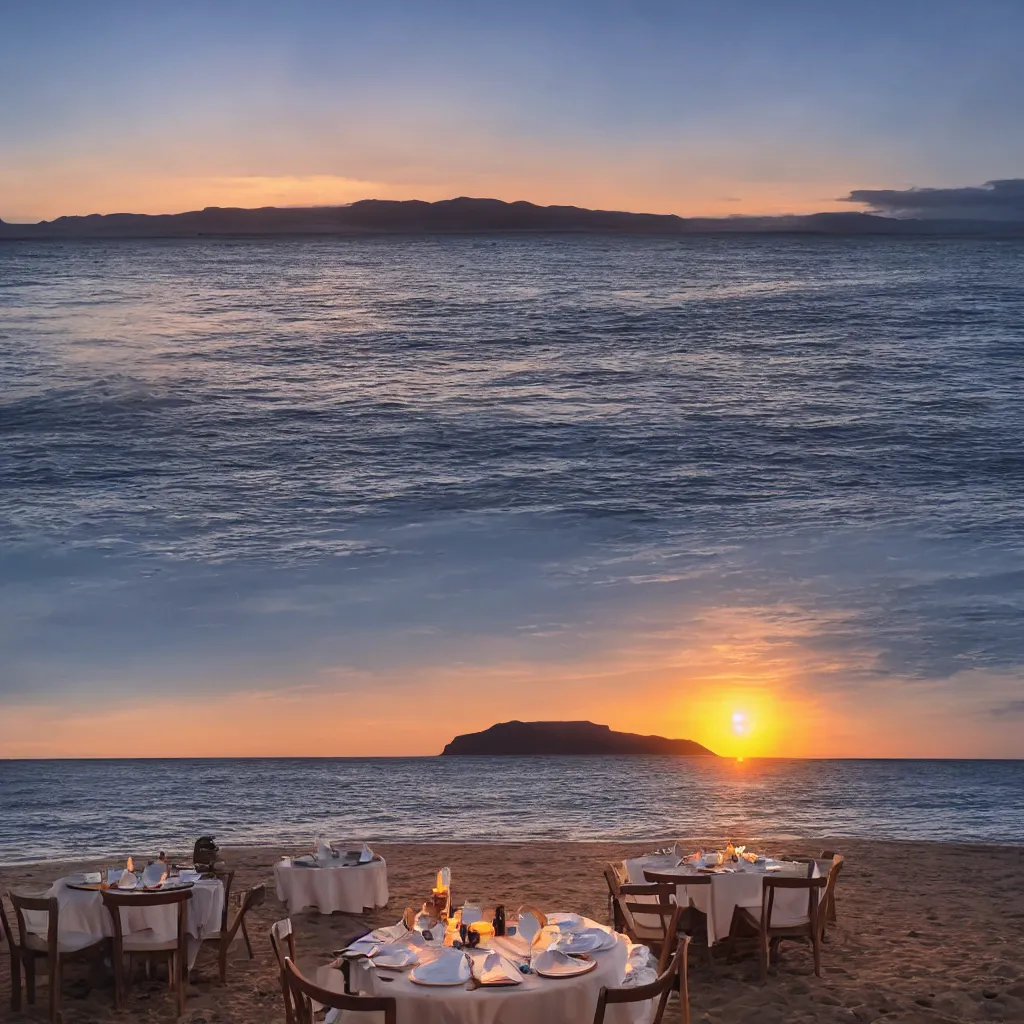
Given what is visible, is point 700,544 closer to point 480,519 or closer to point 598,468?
point 598,468

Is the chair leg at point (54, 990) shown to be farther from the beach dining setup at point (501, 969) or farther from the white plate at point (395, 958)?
the white plate at point (395, 958)

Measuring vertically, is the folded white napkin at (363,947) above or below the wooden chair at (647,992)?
below

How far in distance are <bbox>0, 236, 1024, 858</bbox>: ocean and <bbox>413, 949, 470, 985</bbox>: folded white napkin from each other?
10.6 metres

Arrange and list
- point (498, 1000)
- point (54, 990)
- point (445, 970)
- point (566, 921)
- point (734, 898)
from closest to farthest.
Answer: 1. point (498, 1000)
2. point (445, 970)
3. point (566, 921)
4. point (54, 990)
5. point (734, 898)

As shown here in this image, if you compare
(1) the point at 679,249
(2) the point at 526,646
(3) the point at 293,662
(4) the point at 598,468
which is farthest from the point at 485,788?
(4) the point at 598,468

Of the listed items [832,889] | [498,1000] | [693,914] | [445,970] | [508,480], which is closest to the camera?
[498,1000]

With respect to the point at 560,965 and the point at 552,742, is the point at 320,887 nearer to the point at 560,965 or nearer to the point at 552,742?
the point at 560,965

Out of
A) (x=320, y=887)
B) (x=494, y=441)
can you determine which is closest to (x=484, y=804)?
(x=494, y=441)

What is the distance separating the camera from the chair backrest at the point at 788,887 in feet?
21.2

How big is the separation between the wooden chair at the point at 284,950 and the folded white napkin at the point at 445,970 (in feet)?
1.75

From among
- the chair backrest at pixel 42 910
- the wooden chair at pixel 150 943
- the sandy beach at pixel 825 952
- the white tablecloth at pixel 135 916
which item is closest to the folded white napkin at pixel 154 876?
the white tablecloth at pixel 135 916

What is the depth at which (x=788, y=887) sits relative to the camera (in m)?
6.53

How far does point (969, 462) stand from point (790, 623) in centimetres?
1236

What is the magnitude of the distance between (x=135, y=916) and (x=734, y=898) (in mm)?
3706
